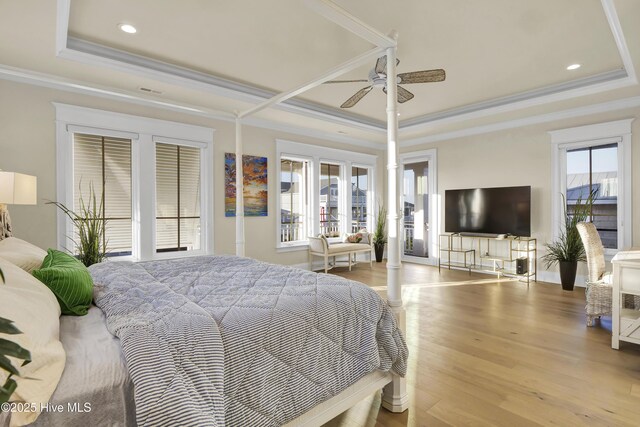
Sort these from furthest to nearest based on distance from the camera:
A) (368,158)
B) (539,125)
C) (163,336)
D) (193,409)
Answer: (368,158), (539,125), (163,336), (193,409)

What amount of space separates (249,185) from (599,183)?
519 centimetres

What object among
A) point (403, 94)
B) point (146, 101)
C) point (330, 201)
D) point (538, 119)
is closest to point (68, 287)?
point (146, 101)

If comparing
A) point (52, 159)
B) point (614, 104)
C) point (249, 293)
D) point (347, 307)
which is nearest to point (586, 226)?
point (614, 104)

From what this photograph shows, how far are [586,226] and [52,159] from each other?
18.7 ft

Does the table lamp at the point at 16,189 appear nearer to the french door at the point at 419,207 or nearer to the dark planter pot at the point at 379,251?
the dark planter pot at the point at 379,251

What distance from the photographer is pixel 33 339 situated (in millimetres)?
918

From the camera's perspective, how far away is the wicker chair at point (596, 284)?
3090 millimetres

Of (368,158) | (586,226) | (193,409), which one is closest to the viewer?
(193,409)

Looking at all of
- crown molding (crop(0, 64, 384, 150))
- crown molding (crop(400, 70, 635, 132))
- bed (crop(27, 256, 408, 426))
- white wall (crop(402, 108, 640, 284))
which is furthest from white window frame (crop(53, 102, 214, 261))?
white wall (crop(402, 108, 640, 284))

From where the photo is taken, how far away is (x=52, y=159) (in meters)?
3.59

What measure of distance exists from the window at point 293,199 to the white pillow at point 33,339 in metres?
4.59

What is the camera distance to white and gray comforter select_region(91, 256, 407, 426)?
1.01 m

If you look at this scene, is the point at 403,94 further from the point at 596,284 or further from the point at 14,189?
the point at 14,189

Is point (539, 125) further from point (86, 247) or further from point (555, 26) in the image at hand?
point (86, 247)
